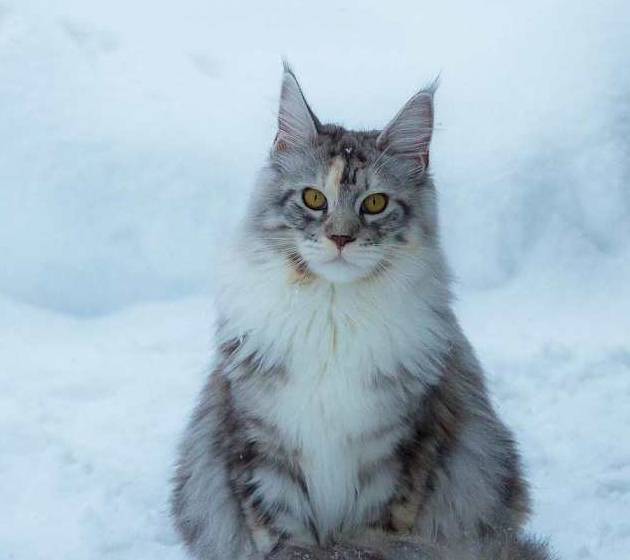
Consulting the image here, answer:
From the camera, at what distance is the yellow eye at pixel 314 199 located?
3.78 m

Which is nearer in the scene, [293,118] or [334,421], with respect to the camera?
[334,421]

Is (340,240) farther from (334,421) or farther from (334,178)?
(334,421)

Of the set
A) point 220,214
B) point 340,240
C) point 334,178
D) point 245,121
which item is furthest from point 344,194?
point 245,121

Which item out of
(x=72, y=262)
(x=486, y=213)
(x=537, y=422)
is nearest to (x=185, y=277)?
(x=72, y=262)

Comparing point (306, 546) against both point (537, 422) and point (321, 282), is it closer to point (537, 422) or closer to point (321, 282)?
point (321, 282)

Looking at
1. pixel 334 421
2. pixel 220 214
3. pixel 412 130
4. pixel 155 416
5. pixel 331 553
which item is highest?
pixel 412 130

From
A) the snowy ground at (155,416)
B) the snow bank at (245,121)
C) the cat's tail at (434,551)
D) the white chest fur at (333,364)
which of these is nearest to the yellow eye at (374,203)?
the white chest fur at (333,364)

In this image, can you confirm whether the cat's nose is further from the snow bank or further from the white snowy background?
the snow bank

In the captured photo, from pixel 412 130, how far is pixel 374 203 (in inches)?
12.8

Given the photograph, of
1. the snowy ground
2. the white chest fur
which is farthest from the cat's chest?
the snowy ground

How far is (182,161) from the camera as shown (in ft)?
23.0

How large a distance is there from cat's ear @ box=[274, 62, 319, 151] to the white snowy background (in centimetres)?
115

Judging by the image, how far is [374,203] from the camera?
3.81 m

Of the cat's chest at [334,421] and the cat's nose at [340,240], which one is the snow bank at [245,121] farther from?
the cat's nose at [340,240]
